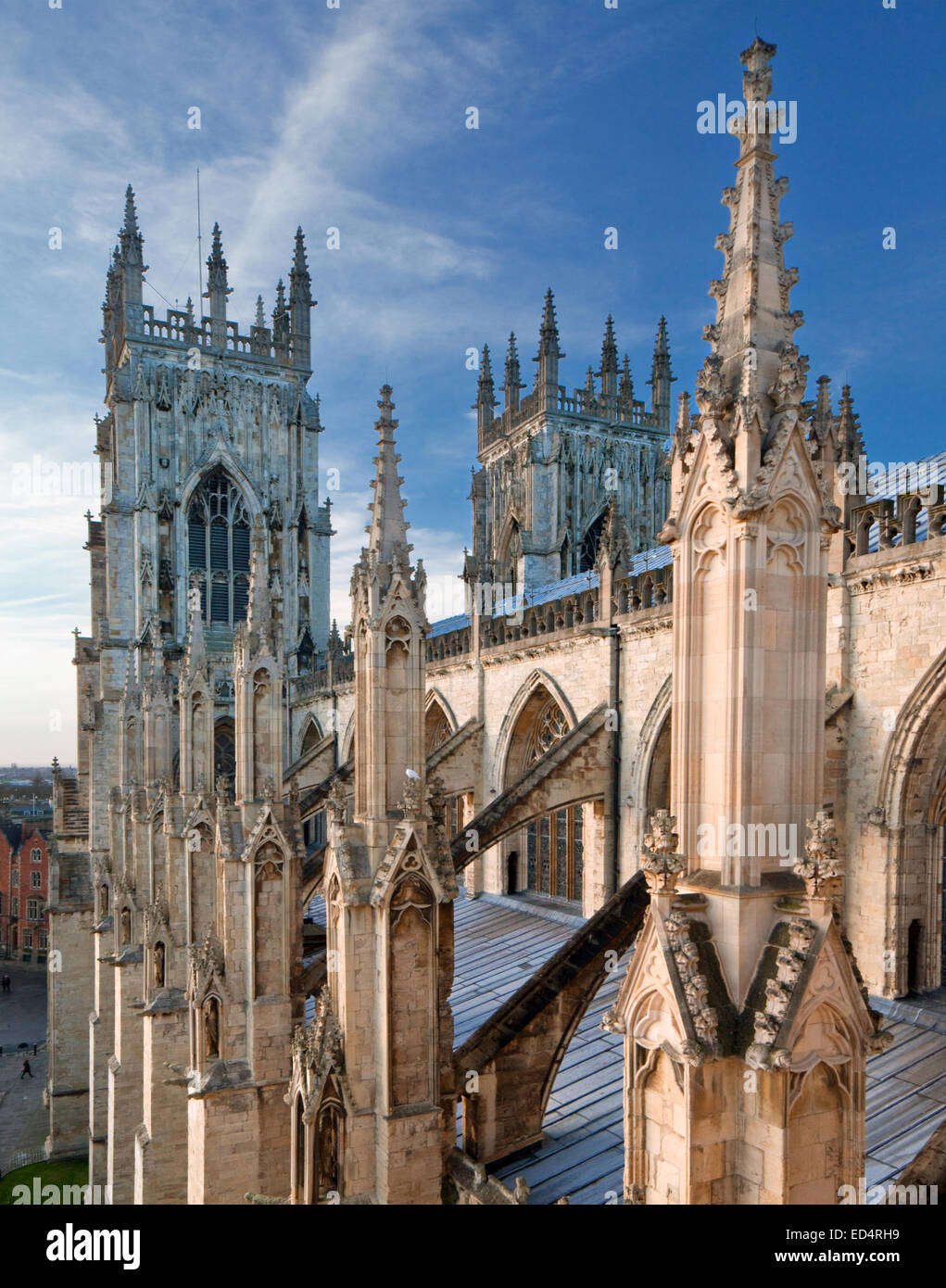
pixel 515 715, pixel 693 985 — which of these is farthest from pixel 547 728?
pixel 693 985

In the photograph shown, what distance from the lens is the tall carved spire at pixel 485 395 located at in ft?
139

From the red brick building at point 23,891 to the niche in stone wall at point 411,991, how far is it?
53.2 meters

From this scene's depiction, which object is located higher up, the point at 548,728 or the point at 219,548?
the point at 219,548

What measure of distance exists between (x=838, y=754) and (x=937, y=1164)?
6.00 m

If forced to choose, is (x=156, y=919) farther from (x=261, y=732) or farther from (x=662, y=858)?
(x=662, y=858)

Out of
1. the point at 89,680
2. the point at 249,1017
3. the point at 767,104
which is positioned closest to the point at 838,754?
the point at 767,104

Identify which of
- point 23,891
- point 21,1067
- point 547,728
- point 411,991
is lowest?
point 21,1067

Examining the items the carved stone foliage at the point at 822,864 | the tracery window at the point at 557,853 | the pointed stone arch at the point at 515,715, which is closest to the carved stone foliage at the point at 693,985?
the carved stone foliage at the point at 822,864

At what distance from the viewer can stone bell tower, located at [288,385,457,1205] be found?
328 inches

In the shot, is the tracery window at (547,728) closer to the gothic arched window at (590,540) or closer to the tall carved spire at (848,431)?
the tall carved spire at (848,431)

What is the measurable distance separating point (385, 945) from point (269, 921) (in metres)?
5.01

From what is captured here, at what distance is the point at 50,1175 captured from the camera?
26469 millimetres

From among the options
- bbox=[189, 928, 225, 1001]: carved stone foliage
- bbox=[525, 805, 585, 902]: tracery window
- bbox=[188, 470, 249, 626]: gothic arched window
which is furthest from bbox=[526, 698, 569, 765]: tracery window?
bbox=[188, 470, 249, 626]: gothic arched window
